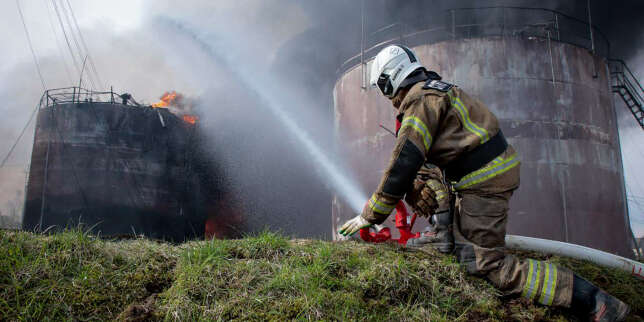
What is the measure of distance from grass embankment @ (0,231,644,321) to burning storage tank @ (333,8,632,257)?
7.44 metres

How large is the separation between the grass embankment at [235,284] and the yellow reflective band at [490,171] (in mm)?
602

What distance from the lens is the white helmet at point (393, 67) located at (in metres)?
3.39

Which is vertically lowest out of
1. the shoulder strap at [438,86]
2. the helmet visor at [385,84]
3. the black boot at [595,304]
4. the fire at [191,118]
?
the black boot at [595,304]

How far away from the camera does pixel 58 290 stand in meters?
2.32

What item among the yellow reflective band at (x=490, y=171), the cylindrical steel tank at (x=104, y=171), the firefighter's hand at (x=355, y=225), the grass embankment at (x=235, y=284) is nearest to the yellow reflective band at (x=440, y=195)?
the yellow reflective band at (x=490, y=171)

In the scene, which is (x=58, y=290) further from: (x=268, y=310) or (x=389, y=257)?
(x=389, y=257)

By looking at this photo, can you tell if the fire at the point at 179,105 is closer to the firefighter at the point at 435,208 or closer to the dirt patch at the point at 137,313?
the firefighter at the point at 435,208

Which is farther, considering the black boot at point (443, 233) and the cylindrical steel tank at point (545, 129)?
the cylindrical steel tank at point (545, 129)

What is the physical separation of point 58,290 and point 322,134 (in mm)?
15214

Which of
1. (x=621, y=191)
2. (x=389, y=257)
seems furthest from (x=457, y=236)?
(x=621, y=191)

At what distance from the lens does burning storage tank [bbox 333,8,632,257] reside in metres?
9.86

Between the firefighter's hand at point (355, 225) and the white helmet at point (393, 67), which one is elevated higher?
the white helmet at point (393, 67)

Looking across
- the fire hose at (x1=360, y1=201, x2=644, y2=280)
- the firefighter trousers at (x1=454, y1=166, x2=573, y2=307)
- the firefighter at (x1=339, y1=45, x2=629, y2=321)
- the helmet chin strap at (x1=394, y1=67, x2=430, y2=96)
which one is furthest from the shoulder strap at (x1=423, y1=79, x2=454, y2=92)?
the fire hose at (x1=360, y1=201, x2=644, y2=280)

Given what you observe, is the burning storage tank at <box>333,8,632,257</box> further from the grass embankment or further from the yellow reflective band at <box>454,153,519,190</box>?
the grass embankment
